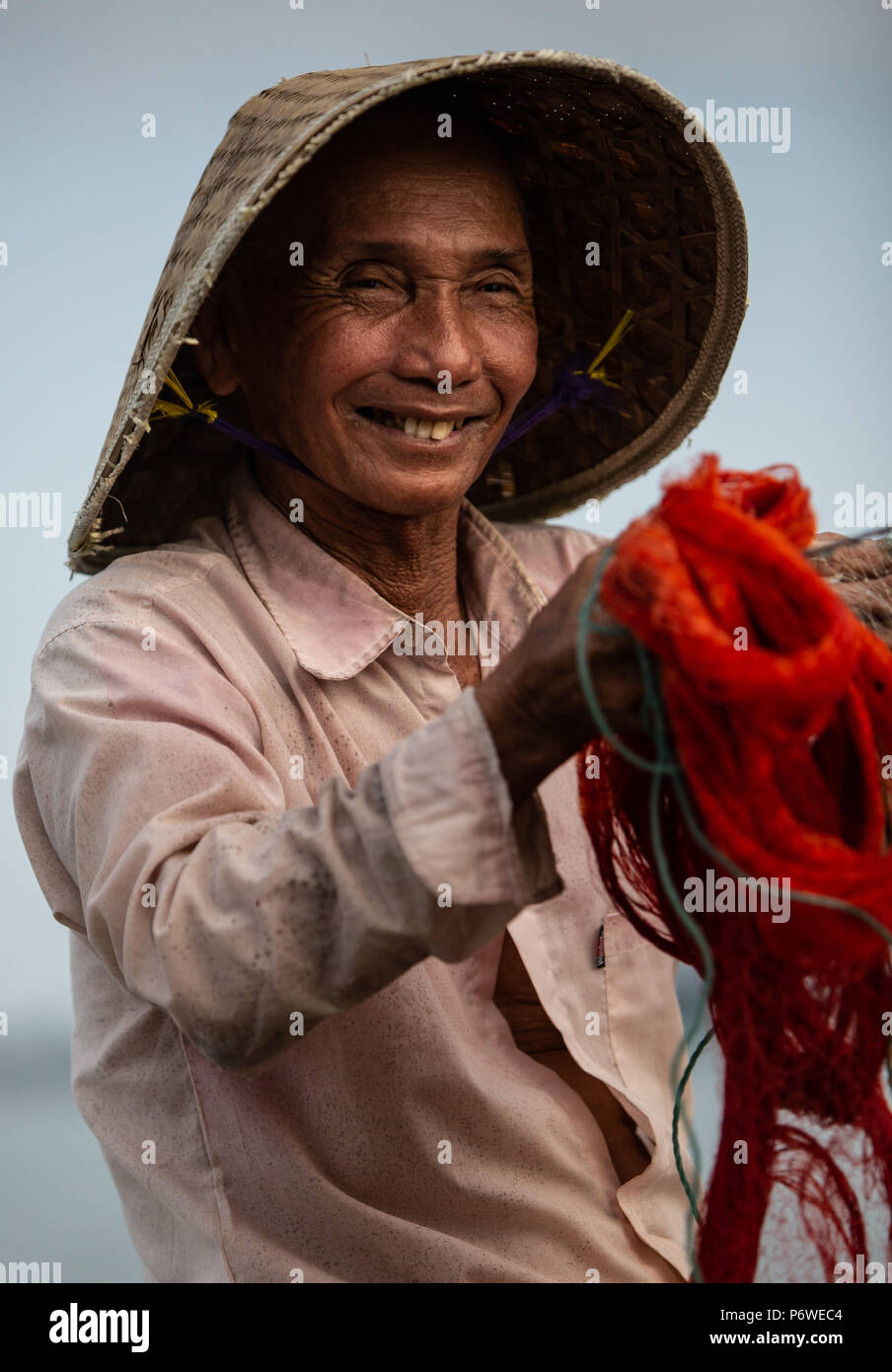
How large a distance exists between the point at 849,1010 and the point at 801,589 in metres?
0.33

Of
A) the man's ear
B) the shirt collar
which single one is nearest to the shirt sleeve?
the shirt collar

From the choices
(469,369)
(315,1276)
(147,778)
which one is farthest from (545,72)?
(315,1276)

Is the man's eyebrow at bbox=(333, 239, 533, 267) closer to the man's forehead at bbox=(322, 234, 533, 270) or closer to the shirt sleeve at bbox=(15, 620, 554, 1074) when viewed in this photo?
the man's forehead at bbox=(322, 234, 533, 270)

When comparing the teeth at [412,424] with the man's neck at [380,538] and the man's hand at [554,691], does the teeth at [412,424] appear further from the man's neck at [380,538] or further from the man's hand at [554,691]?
the man's hand at [554,691]

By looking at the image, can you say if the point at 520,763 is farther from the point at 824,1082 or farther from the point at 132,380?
the point at 132,380

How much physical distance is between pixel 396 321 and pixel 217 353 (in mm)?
256

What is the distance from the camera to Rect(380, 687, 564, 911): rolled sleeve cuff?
97 cm

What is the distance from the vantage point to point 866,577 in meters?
1.34

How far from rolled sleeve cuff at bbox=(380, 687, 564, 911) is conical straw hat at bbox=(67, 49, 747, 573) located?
58cm

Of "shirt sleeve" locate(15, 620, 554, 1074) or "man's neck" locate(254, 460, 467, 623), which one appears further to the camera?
"man's neck" locate(254, 460, 467, 623)

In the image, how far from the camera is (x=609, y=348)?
1850 millimetres

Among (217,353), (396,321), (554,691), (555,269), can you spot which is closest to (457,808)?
(554,691)

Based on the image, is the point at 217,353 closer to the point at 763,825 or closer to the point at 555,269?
the point at 555,269

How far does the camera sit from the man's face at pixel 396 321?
146 cm
